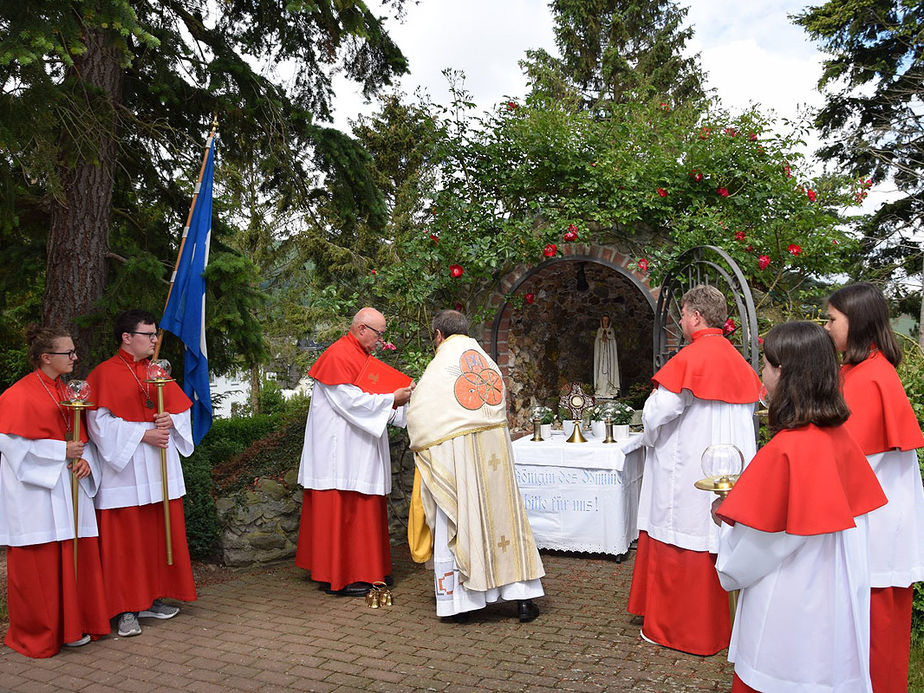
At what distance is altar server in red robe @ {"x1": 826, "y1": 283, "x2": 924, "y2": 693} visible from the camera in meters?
3.19

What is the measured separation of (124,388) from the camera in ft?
16.1

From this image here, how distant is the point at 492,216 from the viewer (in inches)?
316

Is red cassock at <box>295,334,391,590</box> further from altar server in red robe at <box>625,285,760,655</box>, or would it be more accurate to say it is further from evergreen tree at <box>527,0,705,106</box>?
evergreen tree at <box>527,0,705,106</box>

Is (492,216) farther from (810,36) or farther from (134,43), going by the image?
(810,36)

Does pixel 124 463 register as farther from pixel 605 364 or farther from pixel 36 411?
pixel 605 364

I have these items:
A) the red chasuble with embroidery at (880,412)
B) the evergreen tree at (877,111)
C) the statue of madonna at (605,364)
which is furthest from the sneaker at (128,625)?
the evergreen tree at (877,111)

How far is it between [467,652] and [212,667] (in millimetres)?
1471

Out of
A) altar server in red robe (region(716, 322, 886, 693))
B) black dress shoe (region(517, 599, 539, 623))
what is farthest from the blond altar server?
altar server in red robe (region(716, 322, 886, 693))

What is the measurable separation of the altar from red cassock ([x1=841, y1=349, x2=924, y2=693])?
3214mm

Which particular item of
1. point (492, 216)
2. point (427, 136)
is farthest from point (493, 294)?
point (427, 136)

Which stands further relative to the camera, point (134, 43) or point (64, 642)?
point (134, 43)

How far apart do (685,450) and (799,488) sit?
216 centimetres

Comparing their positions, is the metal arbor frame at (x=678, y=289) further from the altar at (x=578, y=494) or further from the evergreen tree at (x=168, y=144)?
the evergreen tree at (x=168, y=144)

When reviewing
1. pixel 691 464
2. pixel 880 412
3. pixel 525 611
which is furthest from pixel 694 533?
pixel 880 412
